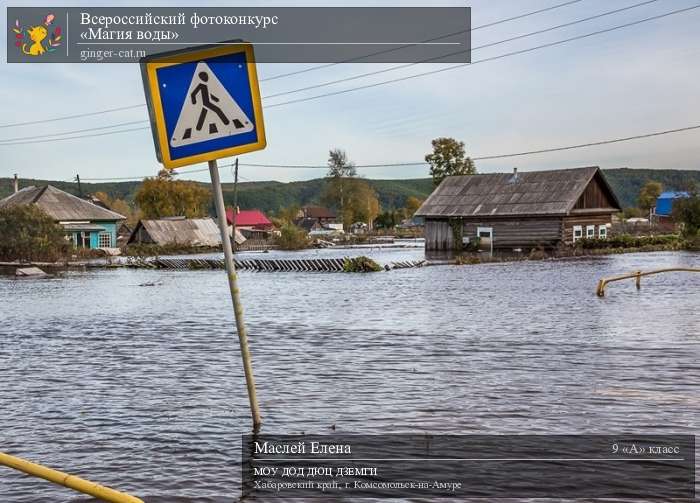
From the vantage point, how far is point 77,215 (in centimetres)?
7950

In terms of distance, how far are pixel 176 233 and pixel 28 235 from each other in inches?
1104

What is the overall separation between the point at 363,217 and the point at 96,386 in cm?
13675

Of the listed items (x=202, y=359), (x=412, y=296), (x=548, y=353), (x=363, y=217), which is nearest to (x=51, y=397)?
(x=202, y=359)

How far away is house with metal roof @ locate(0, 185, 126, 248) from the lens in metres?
78.2

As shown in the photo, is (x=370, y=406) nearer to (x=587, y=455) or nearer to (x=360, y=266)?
(x=587, y=455)

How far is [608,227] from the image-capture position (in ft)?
214

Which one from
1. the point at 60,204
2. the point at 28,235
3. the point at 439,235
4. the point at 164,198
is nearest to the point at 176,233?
the point at 60,204

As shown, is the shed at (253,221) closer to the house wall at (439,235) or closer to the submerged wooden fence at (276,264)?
the house wall at (439,235)

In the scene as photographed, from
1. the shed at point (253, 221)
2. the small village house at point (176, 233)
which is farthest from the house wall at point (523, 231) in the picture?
the shed at point (253, 221)

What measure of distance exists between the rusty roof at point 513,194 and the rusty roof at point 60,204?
35.7 meters

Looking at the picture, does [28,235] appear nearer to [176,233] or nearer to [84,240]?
[84,240]

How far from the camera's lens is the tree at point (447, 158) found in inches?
3954
